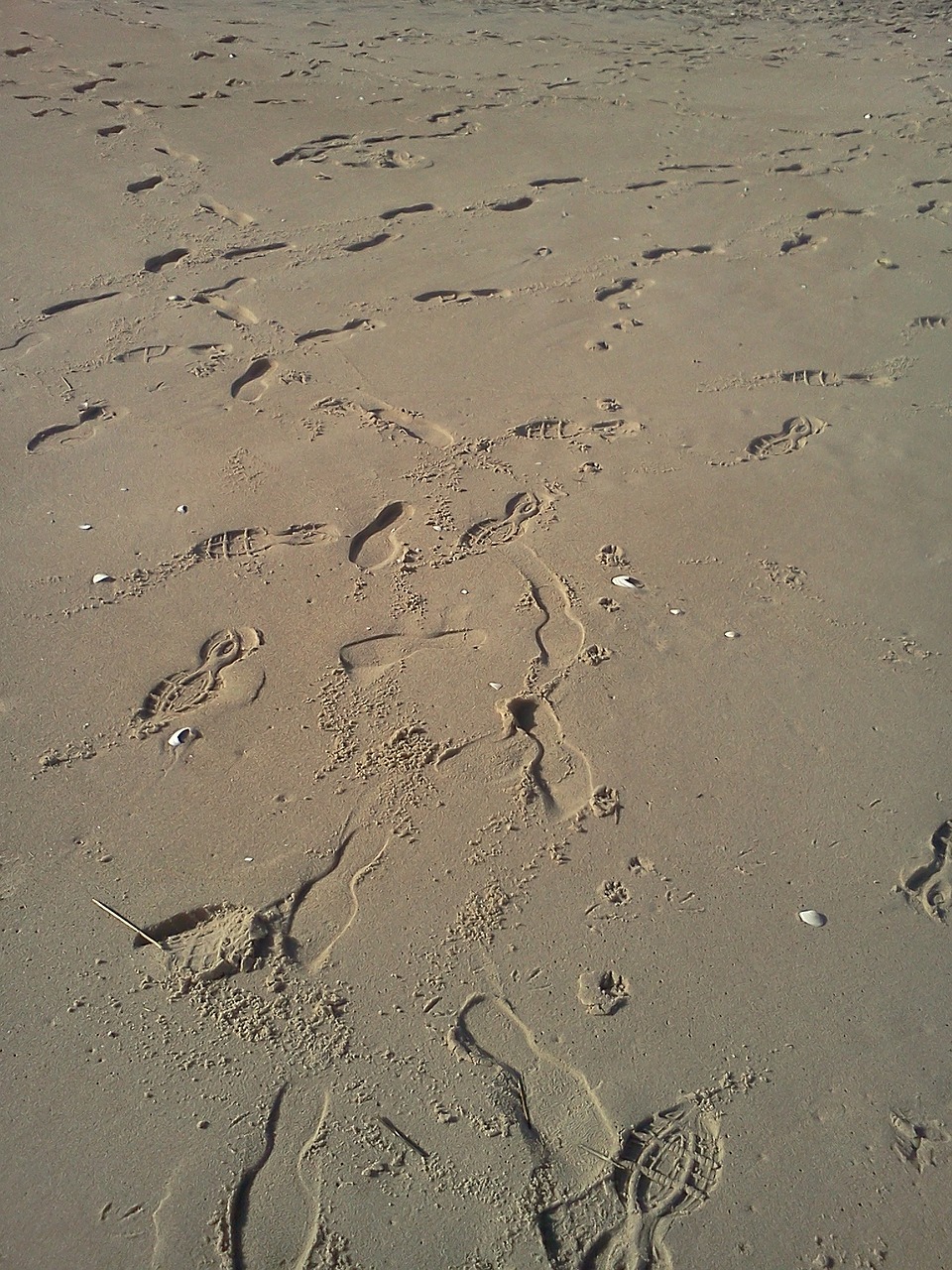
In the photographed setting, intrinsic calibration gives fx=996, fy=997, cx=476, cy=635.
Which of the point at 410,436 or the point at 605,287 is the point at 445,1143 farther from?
the point at 605,287

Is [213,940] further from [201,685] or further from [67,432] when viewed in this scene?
[67,432]

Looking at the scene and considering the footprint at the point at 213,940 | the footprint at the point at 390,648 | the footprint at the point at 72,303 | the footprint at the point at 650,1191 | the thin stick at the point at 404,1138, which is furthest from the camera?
the footprint at the point at 72,303

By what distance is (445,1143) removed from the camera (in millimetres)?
2189

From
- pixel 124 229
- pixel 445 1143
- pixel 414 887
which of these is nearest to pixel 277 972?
pixel 414 887

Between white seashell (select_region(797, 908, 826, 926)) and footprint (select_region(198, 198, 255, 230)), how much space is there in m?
5.08

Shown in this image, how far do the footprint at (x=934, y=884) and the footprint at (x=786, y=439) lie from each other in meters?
2.01

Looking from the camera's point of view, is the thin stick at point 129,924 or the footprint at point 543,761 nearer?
the thin stick at point 129,924

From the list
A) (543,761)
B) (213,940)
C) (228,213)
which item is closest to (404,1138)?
(213,940)

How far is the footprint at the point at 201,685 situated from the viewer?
3.12m

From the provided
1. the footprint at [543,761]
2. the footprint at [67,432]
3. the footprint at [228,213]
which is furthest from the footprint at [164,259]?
the footprint at [543,761]

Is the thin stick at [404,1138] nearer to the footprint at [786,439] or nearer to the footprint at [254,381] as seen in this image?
the footprint at [786,439]

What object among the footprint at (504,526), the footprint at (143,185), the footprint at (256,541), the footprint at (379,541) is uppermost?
the footprint at (143,185)

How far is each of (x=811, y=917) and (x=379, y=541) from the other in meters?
2.02

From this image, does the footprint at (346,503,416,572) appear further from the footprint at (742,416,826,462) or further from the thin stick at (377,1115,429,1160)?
the thin stick at (377,1115,429,1160)
